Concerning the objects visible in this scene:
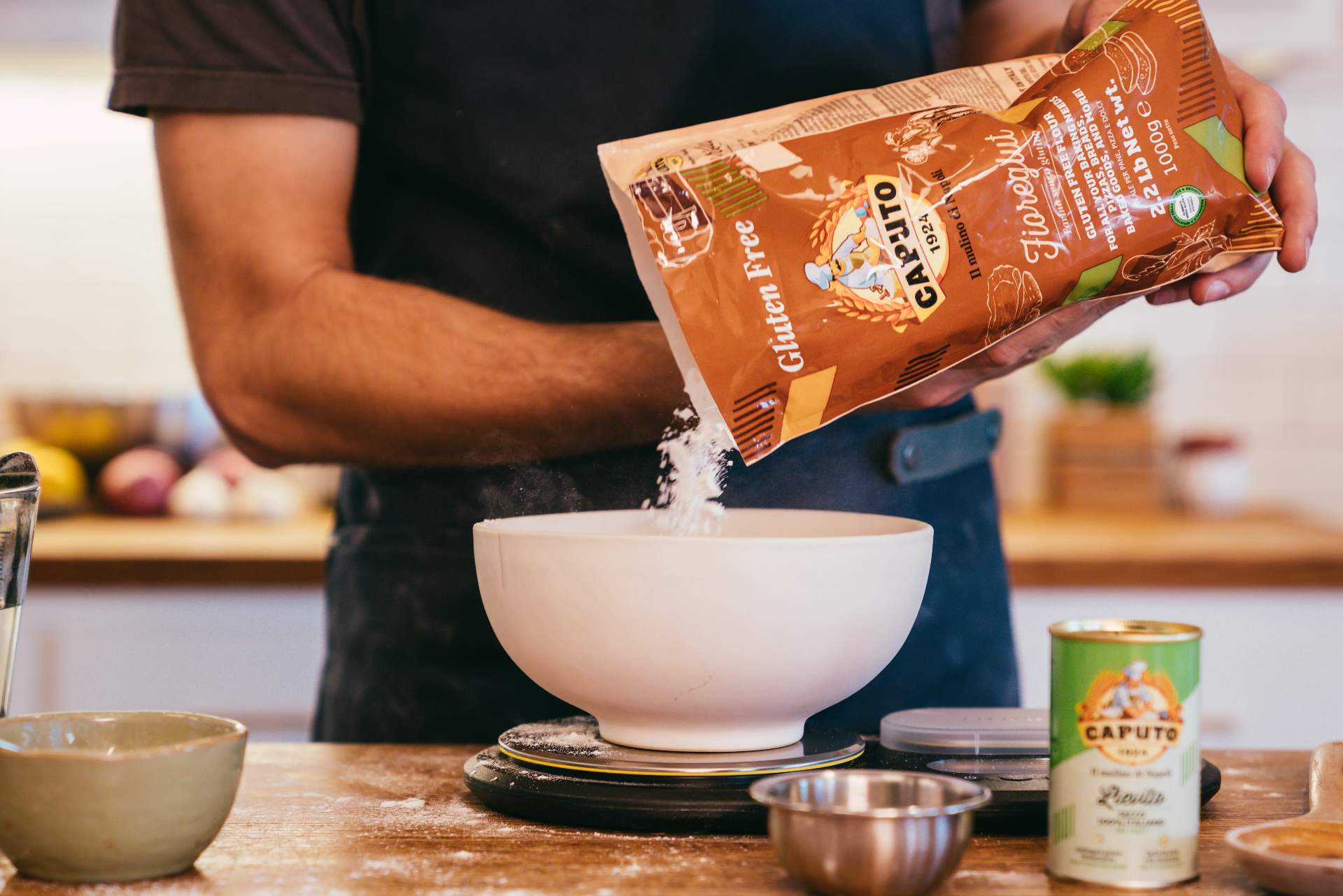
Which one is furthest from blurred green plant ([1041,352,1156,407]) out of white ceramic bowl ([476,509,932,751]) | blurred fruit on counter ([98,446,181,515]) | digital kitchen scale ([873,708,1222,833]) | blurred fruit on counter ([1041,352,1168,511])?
white ceramic bowl ([476,509,932,751])

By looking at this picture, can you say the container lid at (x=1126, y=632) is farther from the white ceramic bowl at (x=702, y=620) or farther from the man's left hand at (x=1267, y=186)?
the man's left hand at (x=1267, y=186)

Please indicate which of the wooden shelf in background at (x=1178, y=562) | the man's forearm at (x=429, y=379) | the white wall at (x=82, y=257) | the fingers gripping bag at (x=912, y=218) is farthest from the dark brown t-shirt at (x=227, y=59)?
the white wall at (x=82, y=257)

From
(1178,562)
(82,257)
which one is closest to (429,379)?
(1178,562)

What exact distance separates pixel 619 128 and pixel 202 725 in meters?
0.53

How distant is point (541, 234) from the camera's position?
97 centimetres

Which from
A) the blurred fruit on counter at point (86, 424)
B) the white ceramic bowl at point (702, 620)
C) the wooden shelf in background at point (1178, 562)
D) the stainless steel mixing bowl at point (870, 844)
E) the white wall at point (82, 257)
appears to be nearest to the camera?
the stainless steel mixing bowl at point (870, 844)

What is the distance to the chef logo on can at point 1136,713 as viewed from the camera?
1.79 ft

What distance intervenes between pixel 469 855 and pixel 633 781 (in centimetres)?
9

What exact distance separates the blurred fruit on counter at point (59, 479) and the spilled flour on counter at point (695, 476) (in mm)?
1512

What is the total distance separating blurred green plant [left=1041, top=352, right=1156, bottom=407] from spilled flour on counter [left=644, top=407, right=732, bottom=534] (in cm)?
156

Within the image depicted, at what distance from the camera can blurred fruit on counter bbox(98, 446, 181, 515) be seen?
2.10 meters

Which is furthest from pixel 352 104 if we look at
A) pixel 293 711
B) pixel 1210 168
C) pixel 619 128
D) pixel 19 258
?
pixel 19 258

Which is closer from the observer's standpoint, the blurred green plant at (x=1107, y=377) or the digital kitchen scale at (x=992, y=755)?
the digital kitchen scale at (x=992, y=755)

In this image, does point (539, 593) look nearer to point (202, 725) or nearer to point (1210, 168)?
point (202, 725)
